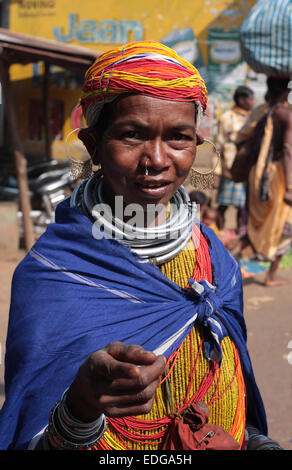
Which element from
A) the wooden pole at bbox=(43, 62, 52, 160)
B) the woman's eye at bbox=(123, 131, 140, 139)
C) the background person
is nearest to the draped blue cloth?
the woman's eye at bbox=(123, 131, 140, 139)

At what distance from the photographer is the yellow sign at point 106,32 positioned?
436 inches

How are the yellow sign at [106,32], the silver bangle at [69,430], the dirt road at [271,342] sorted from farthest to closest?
the yellow sign at [106,32]
the dirt road at [271,342]
the silver bangle at [69,430]

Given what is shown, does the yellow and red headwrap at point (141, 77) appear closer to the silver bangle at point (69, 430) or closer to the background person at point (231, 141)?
the silver bangle at point (69, 430)

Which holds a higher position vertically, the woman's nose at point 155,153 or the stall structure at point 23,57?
the woman's nose at point 155,153

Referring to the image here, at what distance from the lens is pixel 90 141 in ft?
6.23

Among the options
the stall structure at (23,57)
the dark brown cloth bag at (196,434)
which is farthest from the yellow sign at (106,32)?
the dark brown cloth bag at (196,434)

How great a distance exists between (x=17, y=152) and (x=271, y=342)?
4332mm

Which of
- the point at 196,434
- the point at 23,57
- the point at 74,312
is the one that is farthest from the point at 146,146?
the point at 23,57

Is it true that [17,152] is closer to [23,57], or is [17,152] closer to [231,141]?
[23,57]

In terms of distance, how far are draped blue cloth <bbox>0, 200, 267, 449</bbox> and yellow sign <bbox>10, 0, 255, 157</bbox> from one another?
9494 mm

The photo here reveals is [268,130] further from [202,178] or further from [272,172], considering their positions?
[202,178]

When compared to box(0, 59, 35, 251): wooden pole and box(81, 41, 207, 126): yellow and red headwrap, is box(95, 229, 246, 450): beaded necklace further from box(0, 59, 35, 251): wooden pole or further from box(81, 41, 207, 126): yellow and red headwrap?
box(0, 59, 35, 251): wooden pole

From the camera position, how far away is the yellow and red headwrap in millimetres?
1701

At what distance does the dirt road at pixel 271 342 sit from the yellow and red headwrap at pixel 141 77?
8.48 feet
